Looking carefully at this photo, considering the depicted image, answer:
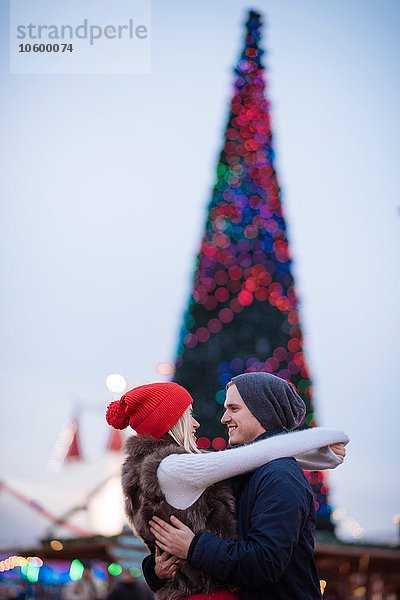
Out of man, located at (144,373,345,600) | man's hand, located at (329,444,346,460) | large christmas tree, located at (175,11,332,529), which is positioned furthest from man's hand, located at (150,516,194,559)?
large christmas tree, located at (175,11,332,529)

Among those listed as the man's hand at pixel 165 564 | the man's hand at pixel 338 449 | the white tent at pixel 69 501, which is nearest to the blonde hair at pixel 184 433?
the man's hand at pixel 165 564

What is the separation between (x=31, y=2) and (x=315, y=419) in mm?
5994

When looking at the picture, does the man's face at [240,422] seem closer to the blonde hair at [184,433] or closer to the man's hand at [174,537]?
the blonde hair at [184,433]

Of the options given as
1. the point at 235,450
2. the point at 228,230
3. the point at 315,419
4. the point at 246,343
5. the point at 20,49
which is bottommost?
the point at 315,419

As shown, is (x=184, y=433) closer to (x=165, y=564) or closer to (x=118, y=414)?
(x=118, y=414)

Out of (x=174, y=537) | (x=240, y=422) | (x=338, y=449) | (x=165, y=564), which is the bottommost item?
(x=165, y=564)

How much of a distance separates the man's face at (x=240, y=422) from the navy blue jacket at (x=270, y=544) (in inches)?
7.2

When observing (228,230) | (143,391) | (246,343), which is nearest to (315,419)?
(246,343)

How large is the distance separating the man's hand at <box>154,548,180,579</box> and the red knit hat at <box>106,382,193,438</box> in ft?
1.29

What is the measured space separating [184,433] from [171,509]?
0.30 meters

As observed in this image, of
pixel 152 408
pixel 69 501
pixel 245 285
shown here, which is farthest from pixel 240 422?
pixel 69 501

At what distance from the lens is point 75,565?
42.1 ft

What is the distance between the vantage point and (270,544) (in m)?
2.35

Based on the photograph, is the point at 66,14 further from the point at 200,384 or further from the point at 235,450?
the point at 235,450
